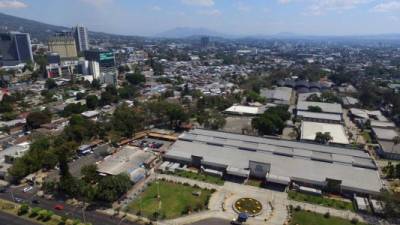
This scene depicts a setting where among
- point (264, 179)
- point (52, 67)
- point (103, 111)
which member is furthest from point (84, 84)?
point (264, 179)

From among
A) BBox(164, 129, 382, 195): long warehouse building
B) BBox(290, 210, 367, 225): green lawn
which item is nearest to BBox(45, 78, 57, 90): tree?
BBox(164, 129, 382, 195): long warehouse building

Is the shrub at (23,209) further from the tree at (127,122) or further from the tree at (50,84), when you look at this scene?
the tree at (50,84)

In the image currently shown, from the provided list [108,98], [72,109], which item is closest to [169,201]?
[72,109]

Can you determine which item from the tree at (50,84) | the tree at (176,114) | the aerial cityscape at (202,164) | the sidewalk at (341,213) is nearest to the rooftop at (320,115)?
the aerial cityscape at (202,164)

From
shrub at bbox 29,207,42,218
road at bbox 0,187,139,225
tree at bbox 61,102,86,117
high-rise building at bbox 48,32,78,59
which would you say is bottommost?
road at bbox 0,187,139,225

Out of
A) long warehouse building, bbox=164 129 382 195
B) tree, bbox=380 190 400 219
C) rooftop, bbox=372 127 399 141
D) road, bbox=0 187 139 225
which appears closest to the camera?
tree, bbox=380 190 400 219

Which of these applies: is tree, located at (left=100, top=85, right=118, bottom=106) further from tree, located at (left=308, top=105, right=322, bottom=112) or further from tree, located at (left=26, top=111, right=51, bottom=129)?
tree, located at (left=308, top=105, right=322, bottom=112)

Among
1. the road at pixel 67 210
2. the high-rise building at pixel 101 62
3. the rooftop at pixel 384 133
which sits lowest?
the road at pixel 67 210

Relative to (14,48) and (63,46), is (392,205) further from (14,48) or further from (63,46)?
(14,48)
